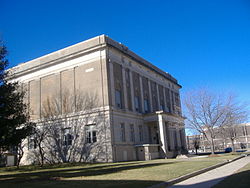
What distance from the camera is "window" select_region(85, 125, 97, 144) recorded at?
31.4 metres

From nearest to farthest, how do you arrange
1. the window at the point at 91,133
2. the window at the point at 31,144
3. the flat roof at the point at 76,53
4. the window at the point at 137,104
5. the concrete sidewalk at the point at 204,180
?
1. the concrete sidewalk at the point at 204,180
2. the window at the point at 91,133
3. the flat roof at the point at 76,53
4. the window at the point at 31,144
5. the window at the point at 137,104

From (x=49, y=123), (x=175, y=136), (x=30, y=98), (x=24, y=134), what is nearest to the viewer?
(x=24, y=134)

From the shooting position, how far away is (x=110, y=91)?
31438 millimetres

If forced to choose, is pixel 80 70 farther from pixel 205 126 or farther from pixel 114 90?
pixel 205 126

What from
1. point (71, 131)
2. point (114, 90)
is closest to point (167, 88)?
point (114, 90)

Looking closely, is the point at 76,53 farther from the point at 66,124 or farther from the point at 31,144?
the point at 31,144

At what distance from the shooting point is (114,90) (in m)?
32.3

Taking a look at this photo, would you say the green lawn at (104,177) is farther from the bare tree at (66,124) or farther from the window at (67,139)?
the window at (67,139)

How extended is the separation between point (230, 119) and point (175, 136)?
12292 millimetres

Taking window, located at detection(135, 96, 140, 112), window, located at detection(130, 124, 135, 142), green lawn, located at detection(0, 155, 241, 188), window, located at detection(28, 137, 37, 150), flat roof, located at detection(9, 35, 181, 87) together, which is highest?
flat roof, located at detection(9, 35, 181, 87)

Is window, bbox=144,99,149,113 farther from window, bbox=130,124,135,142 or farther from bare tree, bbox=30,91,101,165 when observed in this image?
bare tree, bbox=30,91,101,165

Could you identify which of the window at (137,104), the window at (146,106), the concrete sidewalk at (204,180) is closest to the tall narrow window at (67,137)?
the window at (137,104)

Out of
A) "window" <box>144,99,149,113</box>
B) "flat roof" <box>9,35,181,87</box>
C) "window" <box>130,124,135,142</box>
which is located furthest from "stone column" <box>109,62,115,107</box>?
"window" <box>144,99,149,113</box>

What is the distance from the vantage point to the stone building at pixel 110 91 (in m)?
31.1
